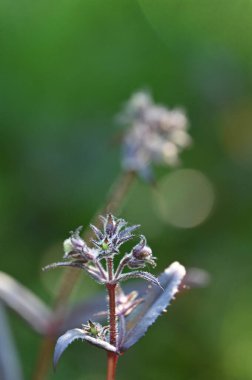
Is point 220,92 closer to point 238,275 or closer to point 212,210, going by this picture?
point 212,210

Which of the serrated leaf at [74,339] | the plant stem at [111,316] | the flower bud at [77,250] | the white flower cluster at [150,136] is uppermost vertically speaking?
the white flower cluster at [150,136]

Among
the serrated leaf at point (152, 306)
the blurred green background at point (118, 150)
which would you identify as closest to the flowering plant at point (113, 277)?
the serrated leaf at point (152, 306)

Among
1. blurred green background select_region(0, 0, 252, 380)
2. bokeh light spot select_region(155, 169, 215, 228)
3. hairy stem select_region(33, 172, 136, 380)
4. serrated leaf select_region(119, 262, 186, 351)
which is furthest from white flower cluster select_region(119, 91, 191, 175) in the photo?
bokeh light spot select_region(155, 169, 215, 228)

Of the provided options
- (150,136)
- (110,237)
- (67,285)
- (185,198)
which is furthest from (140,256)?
(185,198)

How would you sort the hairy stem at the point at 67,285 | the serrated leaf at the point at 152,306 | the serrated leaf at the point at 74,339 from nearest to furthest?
the serrated leaf at the point at 74,339, the serrated leaf at the point at 152,306, the hairy stem at the point at 67,285

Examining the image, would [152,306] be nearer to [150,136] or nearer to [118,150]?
[150,136]

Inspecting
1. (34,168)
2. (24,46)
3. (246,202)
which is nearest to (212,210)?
(246,202)

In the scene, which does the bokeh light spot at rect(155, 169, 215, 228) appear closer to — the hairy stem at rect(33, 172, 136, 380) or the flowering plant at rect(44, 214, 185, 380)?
the hairy stem at rect(33, 172, 136, 380)

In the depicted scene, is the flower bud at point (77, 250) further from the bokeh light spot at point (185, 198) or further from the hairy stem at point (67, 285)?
the bokeh light spot at point (185, 198)
